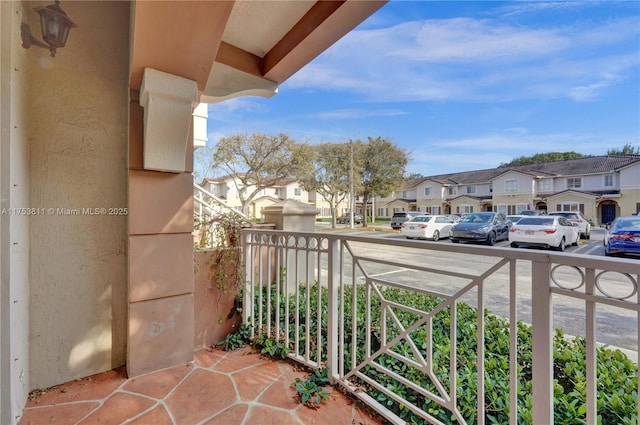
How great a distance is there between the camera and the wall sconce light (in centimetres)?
165

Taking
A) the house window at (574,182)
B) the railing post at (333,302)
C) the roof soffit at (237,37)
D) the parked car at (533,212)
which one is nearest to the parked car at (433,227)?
the parked car at (533,212)

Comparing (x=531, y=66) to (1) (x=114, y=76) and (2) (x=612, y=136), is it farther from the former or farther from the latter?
(1) (x=114, y=76)

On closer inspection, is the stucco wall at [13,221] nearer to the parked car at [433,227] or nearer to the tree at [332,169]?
the parked car at [433,227]

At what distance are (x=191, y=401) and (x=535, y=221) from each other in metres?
5.53

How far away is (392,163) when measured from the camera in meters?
19.6

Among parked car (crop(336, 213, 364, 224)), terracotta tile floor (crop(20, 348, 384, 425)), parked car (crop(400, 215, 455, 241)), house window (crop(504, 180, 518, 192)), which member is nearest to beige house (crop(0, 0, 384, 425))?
terracotta tile floor (crop(20, 348, 384, 425))

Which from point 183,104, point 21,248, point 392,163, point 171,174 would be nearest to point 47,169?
point 21,248

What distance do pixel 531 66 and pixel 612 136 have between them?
1799 millimetres

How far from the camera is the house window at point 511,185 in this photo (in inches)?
254

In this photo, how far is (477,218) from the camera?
6629 millimetres

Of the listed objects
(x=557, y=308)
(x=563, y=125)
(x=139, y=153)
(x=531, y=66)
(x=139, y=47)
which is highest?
(x=531, y=66)

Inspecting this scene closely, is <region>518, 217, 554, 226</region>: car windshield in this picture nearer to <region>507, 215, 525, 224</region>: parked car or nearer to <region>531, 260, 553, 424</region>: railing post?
<region>507, 215, 525, 224</region>: parked car

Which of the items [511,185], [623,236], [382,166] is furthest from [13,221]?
[382,166]

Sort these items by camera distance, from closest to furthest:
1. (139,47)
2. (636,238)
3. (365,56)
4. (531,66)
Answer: (139,47), (636,238), (531,66), (365,56)
